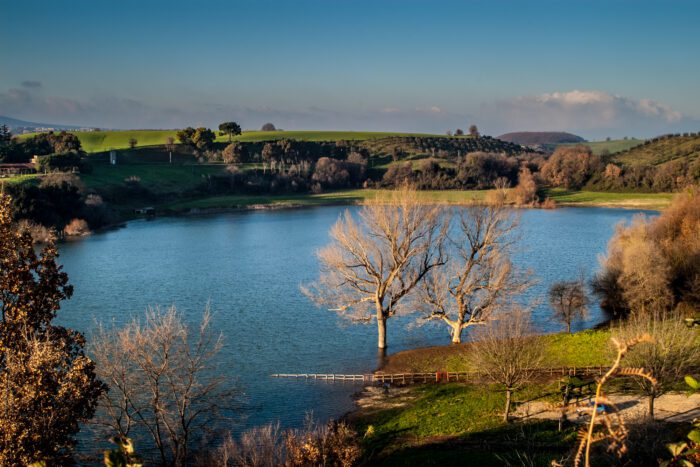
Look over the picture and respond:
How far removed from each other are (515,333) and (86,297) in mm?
33023

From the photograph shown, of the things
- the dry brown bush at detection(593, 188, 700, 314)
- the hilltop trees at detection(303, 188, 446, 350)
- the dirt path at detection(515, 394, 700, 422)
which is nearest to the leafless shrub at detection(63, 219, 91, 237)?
the hilltop trees at detection(303, 188, 446, 350)

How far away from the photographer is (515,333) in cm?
2867

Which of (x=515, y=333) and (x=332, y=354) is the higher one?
(x=515, y=333)

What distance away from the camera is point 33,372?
15594mm

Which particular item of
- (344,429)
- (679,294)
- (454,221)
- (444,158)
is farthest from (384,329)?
(444,158)

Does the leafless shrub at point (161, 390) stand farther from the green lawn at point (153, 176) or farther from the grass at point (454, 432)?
the green lawn at point (153, 176)

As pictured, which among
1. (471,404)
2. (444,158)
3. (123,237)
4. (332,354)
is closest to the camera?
(471,404)

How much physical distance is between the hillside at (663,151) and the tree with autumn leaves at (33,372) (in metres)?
135

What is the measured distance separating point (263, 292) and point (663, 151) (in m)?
132

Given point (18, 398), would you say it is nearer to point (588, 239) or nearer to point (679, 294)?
point (679, 294)

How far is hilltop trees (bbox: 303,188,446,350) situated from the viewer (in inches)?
1420

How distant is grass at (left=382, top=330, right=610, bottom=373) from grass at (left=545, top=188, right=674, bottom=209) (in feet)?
270

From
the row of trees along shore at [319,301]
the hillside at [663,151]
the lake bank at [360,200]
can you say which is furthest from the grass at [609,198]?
the row of trees along shore at [319,301]

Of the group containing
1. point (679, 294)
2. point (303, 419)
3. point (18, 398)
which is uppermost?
point (18, 398)
